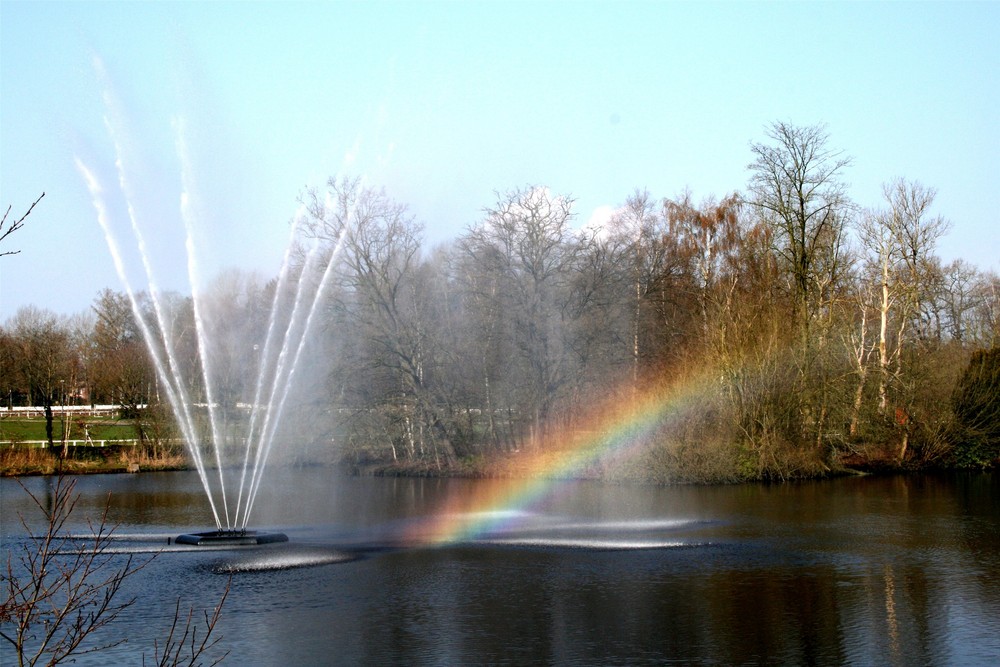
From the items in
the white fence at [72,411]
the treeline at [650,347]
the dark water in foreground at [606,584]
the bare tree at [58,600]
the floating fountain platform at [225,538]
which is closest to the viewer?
the bare tree at [58,600]

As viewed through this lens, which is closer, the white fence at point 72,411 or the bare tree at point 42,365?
the bare tree at point 42,365

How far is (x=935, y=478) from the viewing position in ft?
124

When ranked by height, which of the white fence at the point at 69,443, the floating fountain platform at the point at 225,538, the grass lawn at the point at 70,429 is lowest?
the floating fountain platform at the point at 225,538

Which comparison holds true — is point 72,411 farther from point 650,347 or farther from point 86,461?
point 650,347

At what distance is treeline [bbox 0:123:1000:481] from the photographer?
38219 millimetres

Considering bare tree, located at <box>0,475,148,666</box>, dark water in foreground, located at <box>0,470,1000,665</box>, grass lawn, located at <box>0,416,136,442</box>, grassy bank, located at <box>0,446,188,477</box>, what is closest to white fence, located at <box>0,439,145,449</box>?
grassy bank, located at <box>0,446,188,477</box>

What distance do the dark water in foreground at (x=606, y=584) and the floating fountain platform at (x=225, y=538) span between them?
1.75ft

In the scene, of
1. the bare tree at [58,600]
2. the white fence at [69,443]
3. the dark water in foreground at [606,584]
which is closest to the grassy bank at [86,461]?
the white fence at [69,443]

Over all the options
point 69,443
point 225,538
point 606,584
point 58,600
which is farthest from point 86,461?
point 606,584

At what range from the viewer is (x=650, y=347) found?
46.6m

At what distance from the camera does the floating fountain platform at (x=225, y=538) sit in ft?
74.5

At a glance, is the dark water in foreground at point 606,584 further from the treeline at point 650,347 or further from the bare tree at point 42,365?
the bare tree at point 42,365

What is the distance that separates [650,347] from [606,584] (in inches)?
1168

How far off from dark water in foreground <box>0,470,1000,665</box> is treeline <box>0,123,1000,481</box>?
7.19 metres
